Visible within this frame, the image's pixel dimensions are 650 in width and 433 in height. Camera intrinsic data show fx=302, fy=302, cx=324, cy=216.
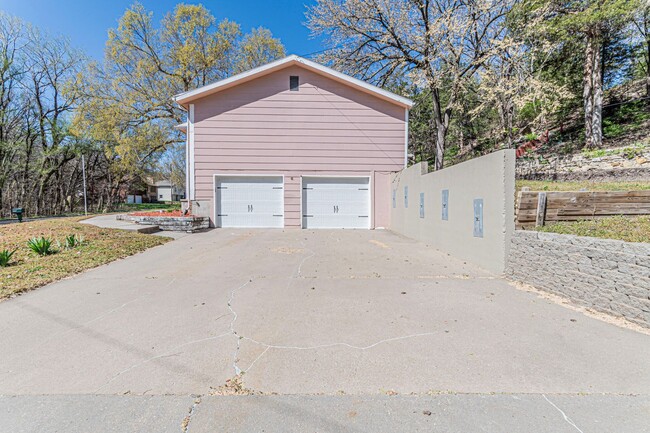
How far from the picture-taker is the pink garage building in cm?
1134

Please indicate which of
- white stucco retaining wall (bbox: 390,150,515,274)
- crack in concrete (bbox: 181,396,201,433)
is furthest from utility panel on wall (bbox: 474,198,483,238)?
crack in concrete (bbox: 181,396,201,433)

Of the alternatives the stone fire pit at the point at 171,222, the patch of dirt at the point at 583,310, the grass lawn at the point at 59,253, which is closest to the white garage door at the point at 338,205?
the stone fire pit at the point at 171,222

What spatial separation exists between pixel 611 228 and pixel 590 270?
967 millimetres

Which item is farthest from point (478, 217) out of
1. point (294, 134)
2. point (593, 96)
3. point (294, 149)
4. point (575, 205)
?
point (593, 96)

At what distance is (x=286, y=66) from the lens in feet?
37.2

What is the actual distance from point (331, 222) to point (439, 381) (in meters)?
9.50

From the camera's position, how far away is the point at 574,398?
199 cm

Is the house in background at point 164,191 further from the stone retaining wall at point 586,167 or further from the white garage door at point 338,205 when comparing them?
the stone retaining wall at point 586,167

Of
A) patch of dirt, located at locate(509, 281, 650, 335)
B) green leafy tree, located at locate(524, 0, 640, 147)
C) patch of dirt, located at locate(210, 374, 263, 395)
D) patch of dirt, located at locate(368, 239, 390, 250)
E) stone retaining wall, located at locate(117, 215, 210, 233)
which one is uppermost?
green leafy tree, located at locate(524, 0, 640, 147)

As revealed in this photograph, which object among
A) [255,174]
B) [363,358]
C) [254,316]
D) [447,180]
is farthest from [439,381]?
[255,174]

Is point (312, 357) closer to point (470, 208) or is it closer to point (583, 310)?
point (583, 310)

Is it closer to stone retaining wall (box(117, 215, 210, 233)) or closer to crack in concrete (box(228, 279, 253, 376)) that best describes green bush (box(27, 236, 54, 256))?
stone retaining wall (box(117, 215, 210, 233))

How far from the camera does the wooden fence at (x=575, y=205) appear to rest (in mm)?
4488

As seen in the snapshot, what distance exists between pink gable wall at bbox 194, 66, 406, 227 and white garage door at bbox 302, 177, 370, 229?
0.34 metres
